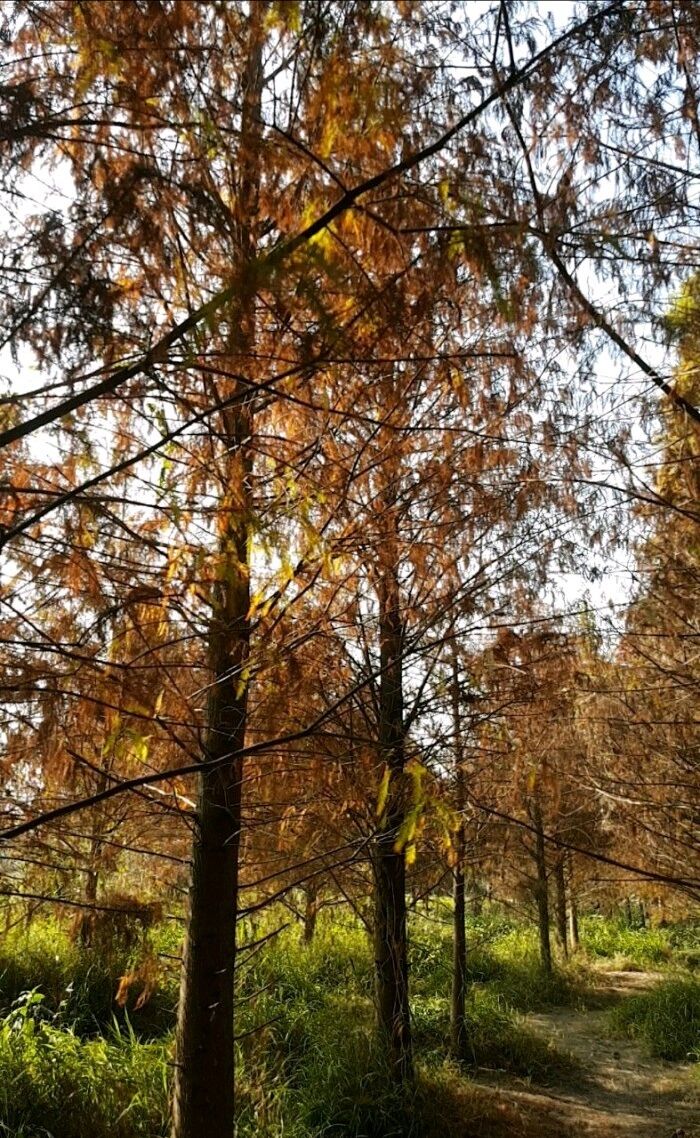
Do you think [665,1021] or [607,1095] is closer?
[607,1095]

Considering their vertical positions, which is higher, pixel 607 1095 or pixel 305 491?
pixel 305 491

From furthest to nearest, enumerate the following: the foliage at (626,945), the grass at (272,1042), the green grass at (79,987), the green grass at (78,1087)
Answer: the foliage at (626,945), the green grass at (79,987), the grass at (272,1042), the green grass at (78,1087)

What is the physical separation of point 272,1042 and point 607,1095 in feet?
12.2

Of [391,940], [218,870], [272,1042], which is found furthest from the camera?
[272,1042]

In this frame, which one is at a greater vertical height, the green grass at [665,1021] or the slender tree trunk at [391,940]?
the slender tree trunk at [391,940]

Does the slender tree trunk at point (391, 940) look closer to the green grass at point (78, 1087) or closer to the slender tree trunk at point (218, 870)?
the green grass at point (78, 1087)

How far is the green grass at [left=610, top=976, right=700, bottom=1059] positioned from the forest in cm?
349

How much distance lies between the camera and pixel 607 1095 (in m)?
8.24

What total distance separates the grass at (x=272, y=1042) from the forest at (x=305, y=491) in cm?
4

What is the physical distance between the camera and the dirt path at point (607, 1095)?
7.07 m

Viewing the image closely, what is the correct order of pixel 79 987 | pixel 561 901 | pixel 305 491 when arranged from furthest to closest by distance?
pixel 561 901 → pixel 79 987 → pixel 305 491

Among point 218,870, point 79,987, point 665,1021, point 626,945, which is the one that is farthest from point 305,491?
point 626,945

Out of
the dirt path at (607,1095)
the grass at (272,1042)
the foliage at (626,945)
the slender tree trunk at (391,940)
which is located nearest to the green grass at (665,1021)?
the grass at (272,1042)

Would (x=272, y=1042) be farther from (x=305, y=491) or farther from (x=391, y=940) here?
(x=305, y=491)
